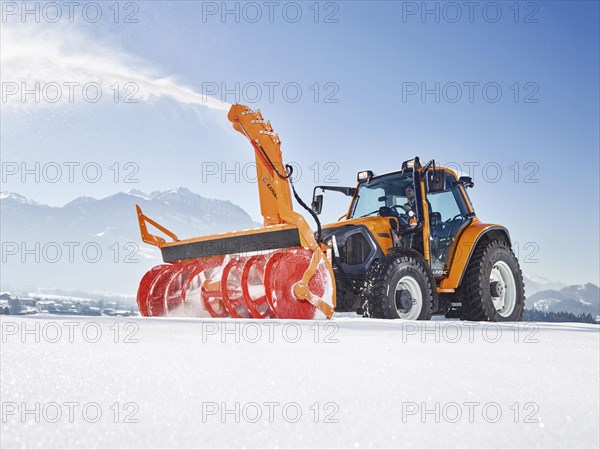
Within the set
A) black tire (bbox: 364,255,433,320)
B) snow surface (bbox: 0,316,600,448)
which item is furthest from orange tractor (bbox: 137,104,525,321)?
snow surface (bbox: 0,316,600,448)

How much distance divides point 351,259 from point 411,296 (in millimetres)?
752

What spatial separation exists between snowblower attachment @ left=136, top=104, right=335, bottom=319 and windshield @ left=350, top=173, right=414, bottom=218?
1537 mm

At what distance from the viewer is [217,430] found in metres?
1.94

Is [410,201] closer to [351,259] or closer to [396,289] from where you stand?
[351,259]

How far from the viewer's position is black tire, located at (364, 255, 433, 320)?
18.1 feet

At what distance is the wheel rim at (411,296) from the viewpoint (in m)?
5.82

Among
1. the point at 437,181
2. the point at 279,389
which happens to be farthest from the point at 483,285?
the point at 279,389

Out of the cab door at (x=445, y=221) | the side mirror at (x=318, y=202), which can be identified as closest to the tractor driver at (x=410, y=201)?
the cab door at (x=445, y=221)

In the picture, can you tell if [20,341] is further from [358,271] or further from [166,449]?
[358,271]

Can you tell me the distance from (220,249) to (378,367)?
412 cm

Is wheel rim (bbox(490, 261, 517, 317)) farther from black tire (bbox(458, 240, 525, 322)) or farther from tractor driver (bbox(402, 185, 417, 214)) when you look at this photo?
tractor driver (bbox(402, 185, 417, 214))

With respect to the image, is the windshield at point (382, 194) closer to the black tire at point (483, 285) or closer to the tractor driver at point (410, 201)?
the tractor driver at point (410, 201)

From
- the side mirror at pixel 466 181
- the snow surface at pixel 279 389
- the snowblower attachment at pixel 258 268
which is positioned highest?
the side mirror at pixel 466 181

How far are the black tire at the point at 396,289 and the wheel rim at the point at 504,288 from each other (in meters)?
1.58
